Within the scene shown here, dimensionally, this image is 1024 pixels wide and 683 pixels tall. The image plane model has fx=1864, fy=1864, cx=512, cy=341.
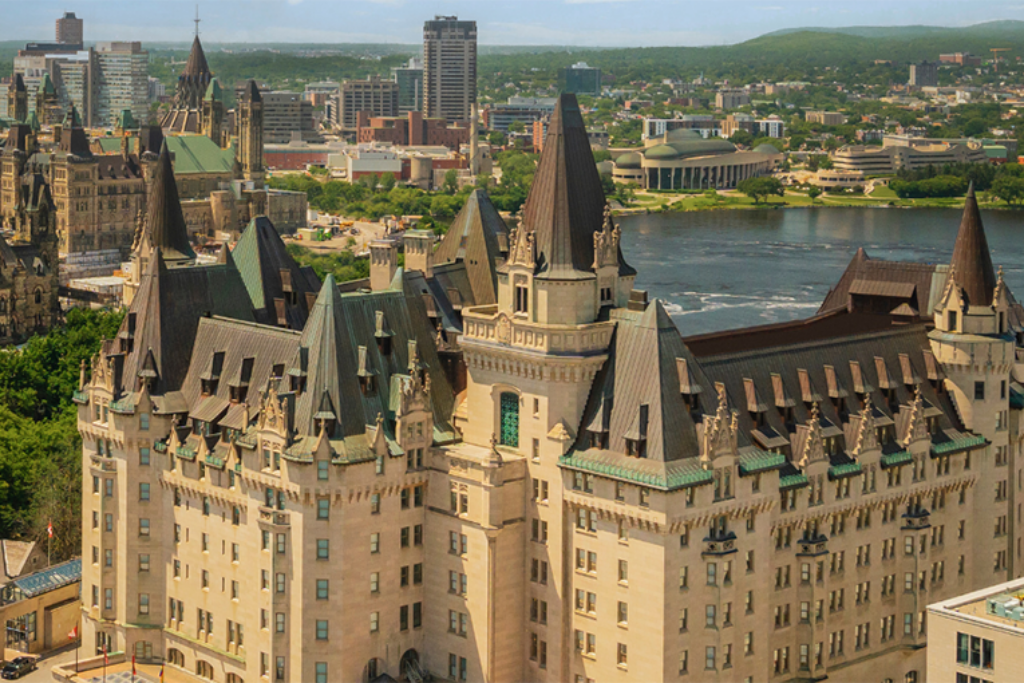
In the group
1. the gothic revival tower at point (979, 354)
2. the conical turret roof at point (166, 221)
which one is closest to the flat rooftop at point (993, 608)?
the gothic revival tower at point (979, 354)

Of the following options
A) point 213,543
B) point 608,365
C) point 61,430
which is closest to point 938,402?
point 608,365

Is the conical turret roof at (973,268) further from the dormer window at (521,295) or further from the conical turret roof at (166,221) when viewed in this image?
the conical turret roof at (166,221)

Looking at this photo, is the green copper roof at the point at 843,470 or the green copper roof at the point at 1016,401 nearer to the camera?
the green copper roof at the point at 843,470

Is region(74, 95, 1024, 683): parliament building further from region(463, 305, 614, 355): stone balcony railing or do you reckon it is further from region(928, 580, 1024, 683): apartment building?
region(928, 580, 1024, 683): apartment building

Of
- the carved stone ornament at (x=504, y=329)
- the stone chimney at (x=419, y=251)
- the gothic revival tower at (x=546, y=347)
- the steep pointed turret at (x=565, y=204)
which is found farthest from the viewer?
the stone chimney at (x=419, y=251)

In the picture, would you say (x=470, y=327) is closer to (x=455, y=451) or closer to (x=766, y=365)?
(x=455, y=451)
